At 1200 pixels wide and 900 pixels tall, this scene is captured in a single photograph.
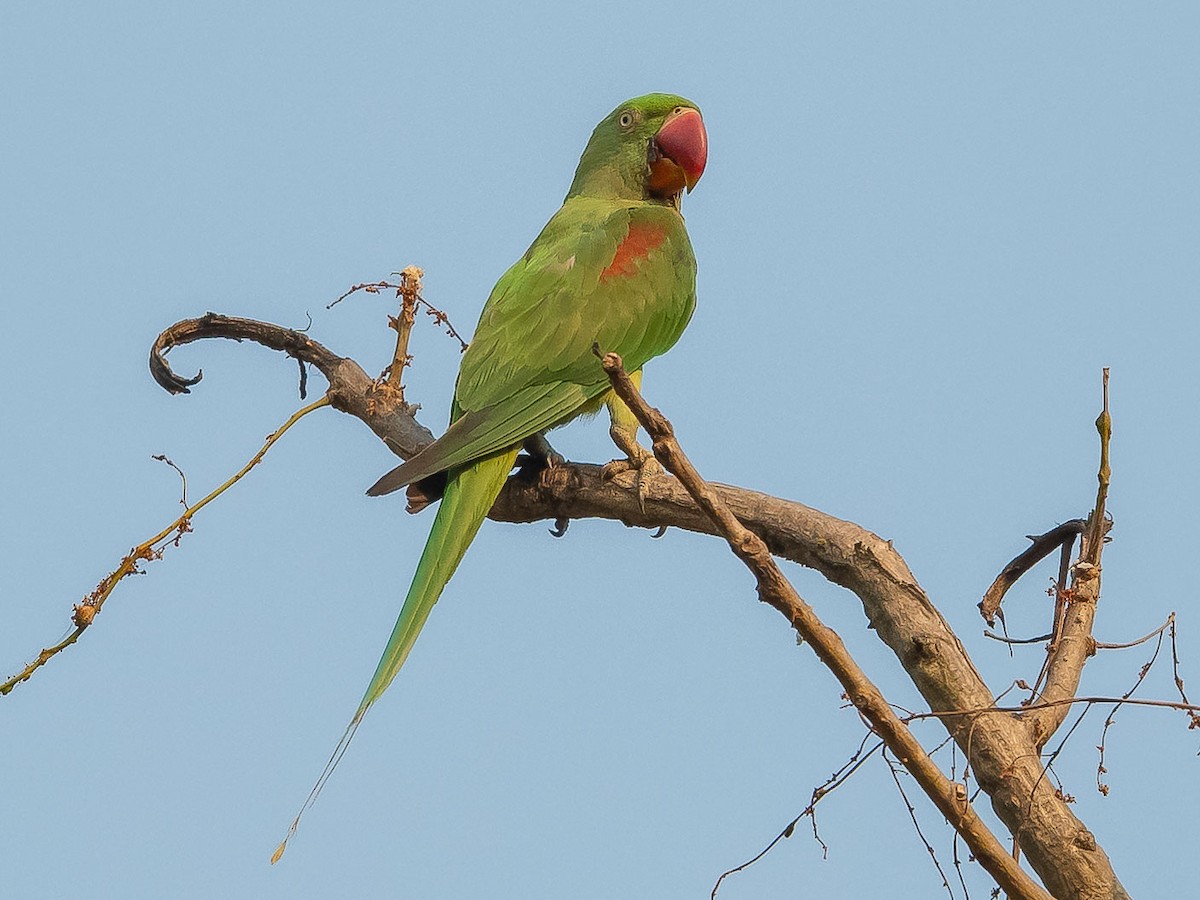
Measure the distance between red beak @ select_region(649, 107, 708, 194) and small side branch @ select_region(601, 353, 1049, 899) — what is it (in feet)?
9.96

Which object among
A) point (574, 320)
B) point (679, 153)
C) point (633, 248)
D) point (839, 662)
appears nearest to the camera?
point (839, 662)

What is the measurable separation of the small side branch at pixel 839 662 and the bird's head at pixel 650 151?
3047 mm

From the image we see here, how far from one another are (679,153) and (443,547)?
7.30 feet

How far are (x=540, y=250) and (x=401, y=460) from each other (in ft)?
3.40

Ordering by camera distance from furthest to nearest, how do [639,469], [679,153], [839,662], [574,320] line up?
[679,153] < [574,320] < [639,469] < [839,662]

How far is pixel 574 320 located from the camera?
168 inches

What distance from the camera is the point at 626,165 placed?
5145mm

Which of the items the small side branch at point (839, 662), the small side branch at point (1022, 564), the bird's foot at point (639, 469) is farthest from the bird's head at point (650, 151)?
the small side branch at point (839, 662)

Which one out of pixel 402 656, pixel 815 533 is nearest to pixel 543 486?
pixel 402 656

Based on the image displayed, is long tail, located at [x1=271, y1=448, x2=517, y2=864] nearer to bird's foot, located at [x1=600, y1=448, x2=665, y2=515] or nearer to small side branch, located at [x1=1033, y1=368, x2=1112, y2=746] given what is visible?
bird's foot, located at [x1=600, y1=448, x2=665, y2=515]

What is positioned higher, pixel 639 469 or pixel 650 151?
pixel 650 151

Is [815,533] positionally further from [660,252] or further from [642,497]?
[660,252]

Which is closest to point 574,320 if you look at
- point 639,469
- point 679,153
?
point 639,469

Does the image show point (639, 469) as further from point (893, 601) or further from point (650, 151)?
point (650, 151)
